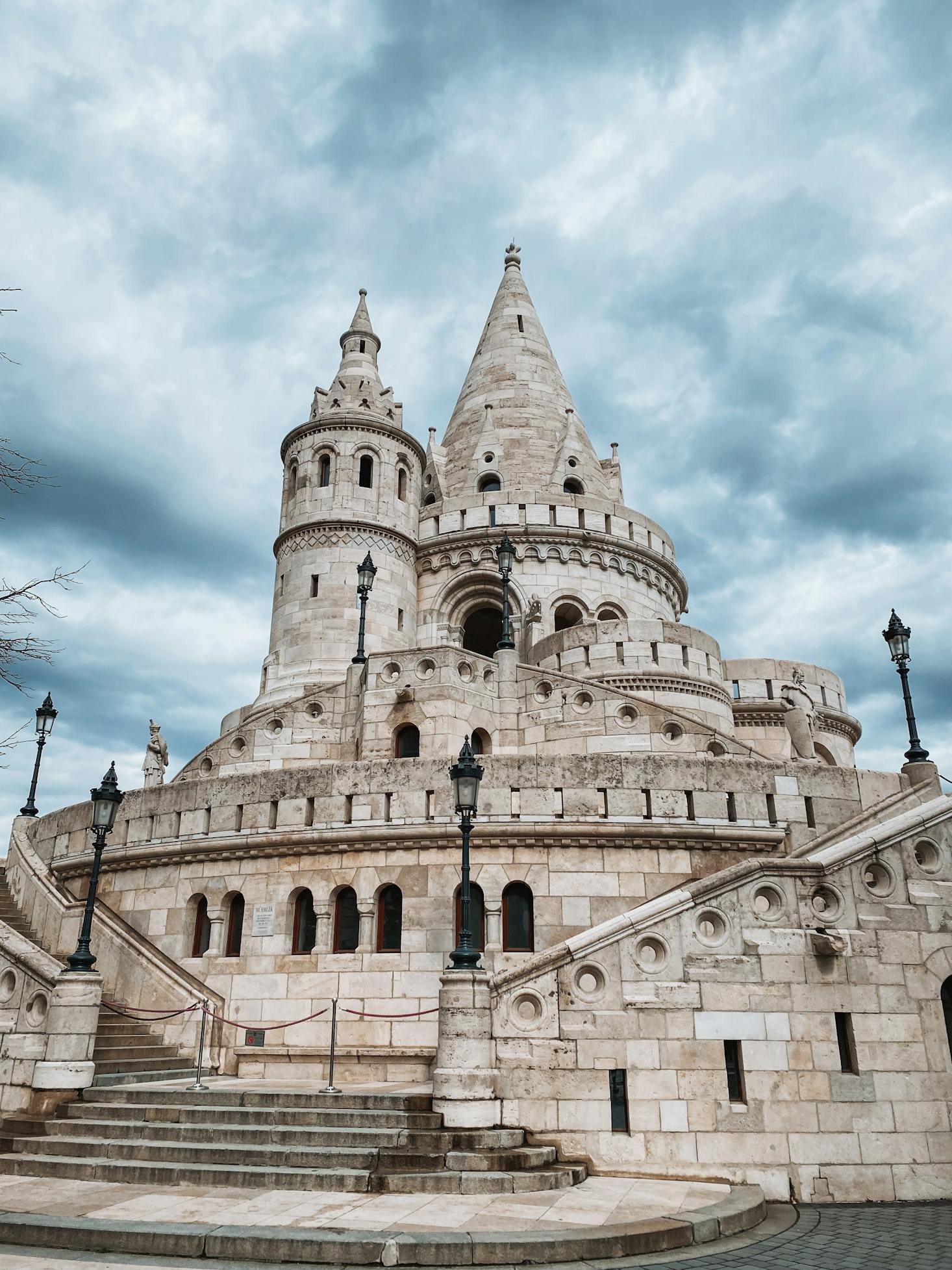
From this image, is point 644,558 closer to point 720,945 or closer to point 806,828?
point 806,828

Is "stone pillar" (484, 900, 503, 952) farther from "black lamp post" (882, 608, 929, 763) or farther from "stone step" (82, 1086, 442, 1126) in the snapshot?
"black lamp post" (882, 608, 929, 763)

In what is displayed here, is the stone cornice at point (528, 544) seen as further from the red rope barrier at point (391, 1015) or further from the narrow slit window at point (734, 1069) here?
the narrow slit window at point (734, 1069)

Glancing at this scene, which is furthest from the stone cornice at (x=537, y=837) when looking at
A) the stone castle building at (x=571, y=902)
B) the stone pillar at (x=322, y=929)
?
the stone pillar at (x=322, y=929)

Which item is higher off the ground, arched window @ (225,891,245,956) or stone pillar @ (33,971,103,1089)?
arched window @ (225,891,245,956)

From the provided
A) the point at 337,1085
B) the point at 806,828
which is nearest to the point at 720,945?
the point at 806,828

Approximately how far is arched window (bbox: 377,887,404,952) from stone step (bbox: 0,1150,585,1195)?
4.73 meters

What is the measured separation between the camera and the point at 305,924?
1463cm

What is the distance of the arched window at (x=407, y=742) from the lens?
19.0m

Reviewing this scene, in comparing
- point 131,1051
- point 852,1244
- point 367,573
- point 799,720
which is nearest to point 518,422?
point 367,573

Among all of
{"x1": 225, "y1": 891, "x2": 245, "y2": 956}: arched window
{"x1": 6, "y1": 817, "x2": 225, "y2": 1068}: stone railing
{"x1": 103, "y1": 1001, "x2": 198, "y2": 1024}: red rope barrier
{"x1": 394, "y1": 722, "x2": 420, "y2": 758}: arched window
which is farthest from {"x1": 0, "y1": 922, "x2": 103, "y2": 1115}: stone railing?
{"x1": 394, "y1": 722, "x2": 420, "y2": 758}: arched window

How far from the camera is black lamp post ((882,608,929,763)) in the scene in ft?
49.8

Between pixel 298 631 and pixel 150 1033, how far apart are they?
1377 centimetres

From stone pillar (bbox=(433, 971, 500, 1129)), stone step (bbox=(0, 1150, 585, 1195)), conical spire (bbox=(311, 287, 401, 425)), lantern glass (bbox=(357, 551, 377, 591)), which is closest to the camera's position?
stone step (bbox=(0, 1150, 585, 1195))

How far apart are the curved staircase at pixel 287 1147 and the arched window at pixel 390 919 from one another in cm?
325
